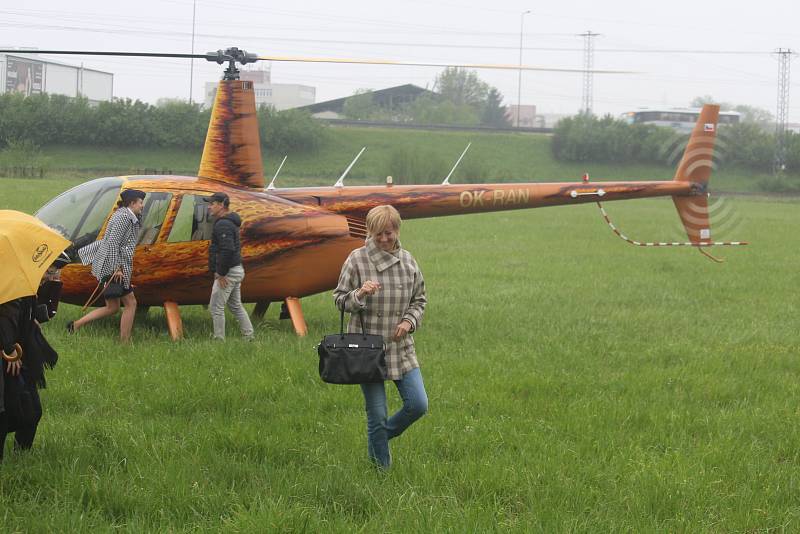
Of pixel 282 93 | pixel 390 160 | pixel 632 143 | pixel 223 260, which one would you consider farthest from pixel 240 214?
pixel 282 93

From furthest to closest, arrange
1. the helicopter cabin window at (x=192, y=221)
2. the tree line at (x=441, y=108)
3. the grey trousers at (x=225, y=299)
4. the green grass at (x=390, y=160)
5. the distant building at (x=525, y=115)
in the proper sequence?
the distant building at (x=525, y=115) < the tree line at (x=441, y=108) < the green grass at (x=390, y=160) < the helicopter cabin window at (x=192, y=221) < the grey trousers at (x=225, y=299)

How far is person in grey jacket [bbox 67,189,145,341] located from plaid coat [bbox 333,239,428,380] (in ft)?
15.3

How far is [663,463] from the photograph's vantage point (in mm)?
6293

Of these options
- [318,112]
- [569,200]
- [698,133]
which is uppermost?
[318,112]

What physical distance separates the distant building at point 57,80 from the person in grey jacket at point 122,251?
55800 mm

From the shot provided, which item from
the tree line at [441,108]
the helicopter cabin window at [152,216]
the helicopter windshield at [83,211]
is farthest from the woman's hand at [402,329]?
the tree line at [441,108]

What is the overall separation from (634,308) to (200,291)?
6723 millimetres

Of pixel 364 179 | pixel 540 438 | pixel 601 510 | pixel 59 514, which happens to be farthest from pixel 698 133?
pixel 364 179

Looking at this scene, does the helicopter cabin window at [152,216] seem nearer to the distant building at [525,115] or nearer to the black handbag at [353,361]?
the black handbag at [353,361]

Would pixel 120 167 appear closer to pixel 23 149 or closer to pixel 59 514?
pixel 23 149

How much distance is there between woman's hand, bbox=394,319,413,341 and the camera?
5566 mm

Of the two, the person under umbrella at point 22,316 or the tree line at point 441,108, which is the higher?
→ the tree line at point 441,108

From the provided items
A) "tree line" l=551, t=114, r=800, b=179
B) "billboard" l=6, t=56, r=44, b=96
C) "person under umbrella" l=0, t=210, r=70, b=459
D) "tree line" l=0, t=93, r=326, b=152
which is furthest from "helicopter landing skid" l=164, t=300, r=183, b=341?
"billboard" l=6, t=56, r=44, b=96

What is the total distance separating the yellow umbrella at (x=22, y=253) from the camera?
5102 mm
